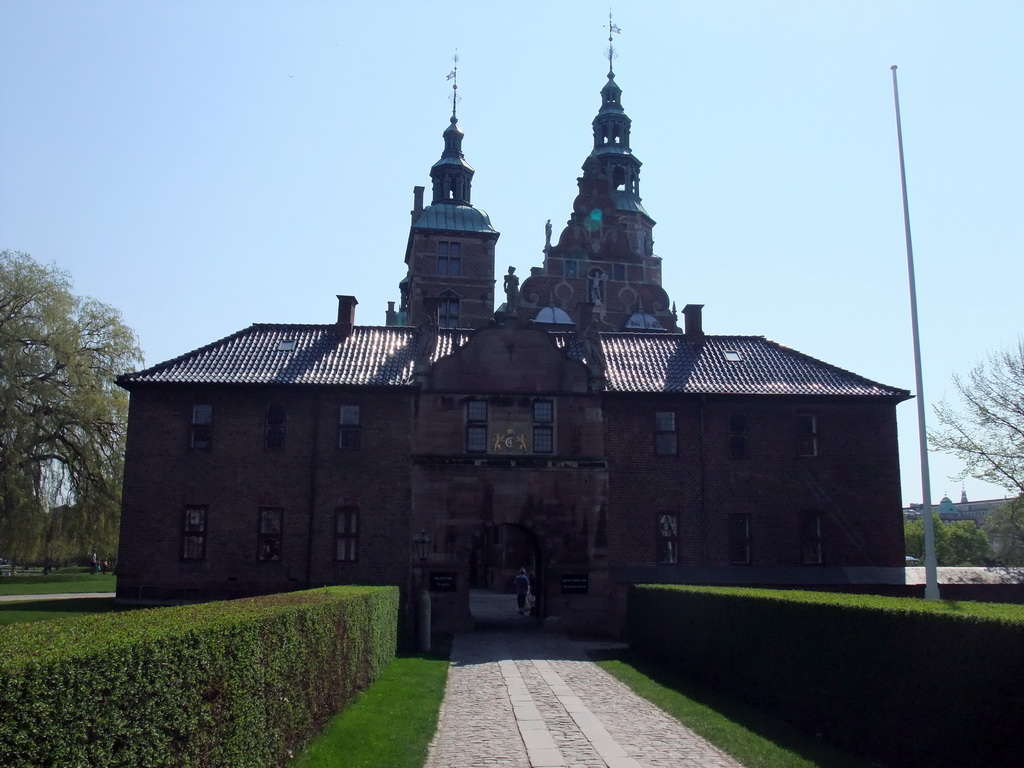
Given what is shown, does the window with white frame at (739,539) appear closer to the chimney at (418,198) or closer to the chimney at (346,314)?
the chimney at (346,314)

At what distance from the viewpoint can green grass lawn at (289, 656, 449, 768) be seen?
35.5 feet

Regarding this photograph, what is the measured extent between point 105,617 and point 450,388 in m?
20.6

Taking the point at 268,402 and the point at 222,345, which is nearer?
the point at 268,402

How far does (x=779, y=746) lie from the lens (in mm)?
12148

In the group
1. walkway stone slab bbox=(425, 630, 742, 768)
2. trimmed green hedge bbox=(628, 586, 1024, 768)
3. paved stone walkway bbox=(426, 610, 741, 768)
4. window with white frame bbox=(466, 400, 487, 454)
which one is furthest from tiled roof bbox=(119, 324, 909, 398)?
trimmed green hedge bbox=(628, 586, 1024, 768)

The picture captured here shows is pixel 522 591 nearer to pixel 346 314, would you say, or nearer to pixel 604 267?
pixel 346 314

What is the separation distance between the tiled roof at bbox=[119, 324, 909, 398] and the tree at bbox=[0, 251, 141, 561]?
9.50 meters

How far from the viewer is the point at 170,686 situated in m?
6.97

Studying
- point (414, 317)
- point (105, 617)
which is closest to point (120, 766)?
point (105, 617)

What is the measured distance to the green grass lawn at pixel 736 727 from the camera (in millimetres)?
11320

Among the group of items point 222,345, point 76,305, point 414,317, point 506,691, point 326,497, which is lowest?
point 506,691

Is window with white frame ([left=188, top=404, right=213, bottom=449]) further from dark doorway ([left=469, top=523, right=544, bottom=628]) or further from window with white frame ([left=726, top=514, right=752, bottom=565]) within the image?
window with white frame ([left=726, top=514, right=752, bottom=565])

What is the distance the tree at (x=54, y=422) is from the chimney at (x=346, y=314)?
1175 cm

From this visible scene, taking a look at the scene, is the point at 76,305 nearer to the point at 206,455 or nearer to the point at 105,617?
the point at 206,455
